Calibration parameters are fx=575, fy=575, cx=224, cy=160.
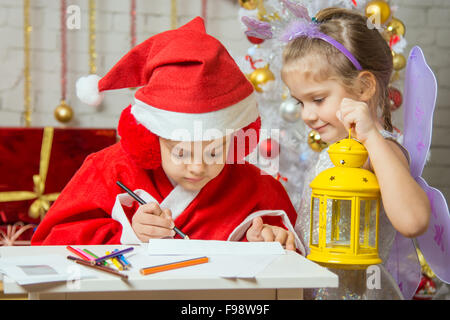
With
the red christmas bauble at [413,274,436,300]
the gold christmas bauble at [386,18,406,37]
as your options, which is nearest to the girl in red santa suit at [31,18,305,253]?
the gold christmas bauble at [386,18,406,37]

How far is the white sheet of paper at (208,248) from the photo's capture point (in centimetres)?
90

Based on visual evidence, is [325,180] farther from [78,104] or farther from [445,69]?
[445,69]

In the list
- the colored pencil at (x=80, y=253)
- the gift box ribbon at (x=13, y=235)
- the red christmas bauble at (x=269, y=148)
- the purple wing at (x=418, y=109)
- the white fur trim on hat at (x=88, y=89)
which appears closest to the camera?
the colored pencil at (x=80, y=253)

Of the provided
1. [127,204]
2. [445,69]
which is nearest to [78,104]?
[127,204]

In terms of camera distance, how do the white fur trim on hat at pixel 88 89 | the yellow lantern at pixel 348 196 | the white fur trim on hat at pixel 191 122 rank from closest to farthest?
the yellow lantern at pixel 348 196 → the white fur trim on hat at pixel 191 122 → the white fur trim on hat at pixel 88 89

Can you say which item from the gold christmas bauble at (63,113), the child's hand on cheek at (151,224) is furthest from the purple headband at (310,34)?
the gold christmas bauble at (63,113)

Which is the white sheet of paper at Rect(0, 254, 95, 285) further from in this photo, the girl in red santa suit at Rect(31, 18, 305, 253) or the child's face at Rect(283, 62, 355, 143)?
the child's face at Rect(283, 62, 355, 143)

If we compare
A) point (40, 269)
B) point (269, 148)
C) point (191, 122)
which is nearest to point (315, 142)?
point (269, 148)

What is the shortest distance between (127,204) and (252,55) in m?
1.35

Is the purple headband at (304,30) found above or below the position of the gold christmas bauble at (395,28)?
below

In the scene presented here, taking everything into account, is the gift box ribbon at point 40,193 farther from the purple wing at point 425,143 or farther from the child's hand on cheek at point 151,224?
the purple wing at point 425,143

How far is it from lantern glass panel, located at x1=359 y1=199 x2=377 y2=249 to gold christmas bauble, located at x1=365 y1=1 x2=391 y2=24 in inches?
45.0

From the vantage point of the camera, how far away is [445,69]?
9.21 feet

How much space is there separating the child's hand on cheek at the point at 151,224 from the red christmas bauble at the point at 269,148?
1319 millimetres
